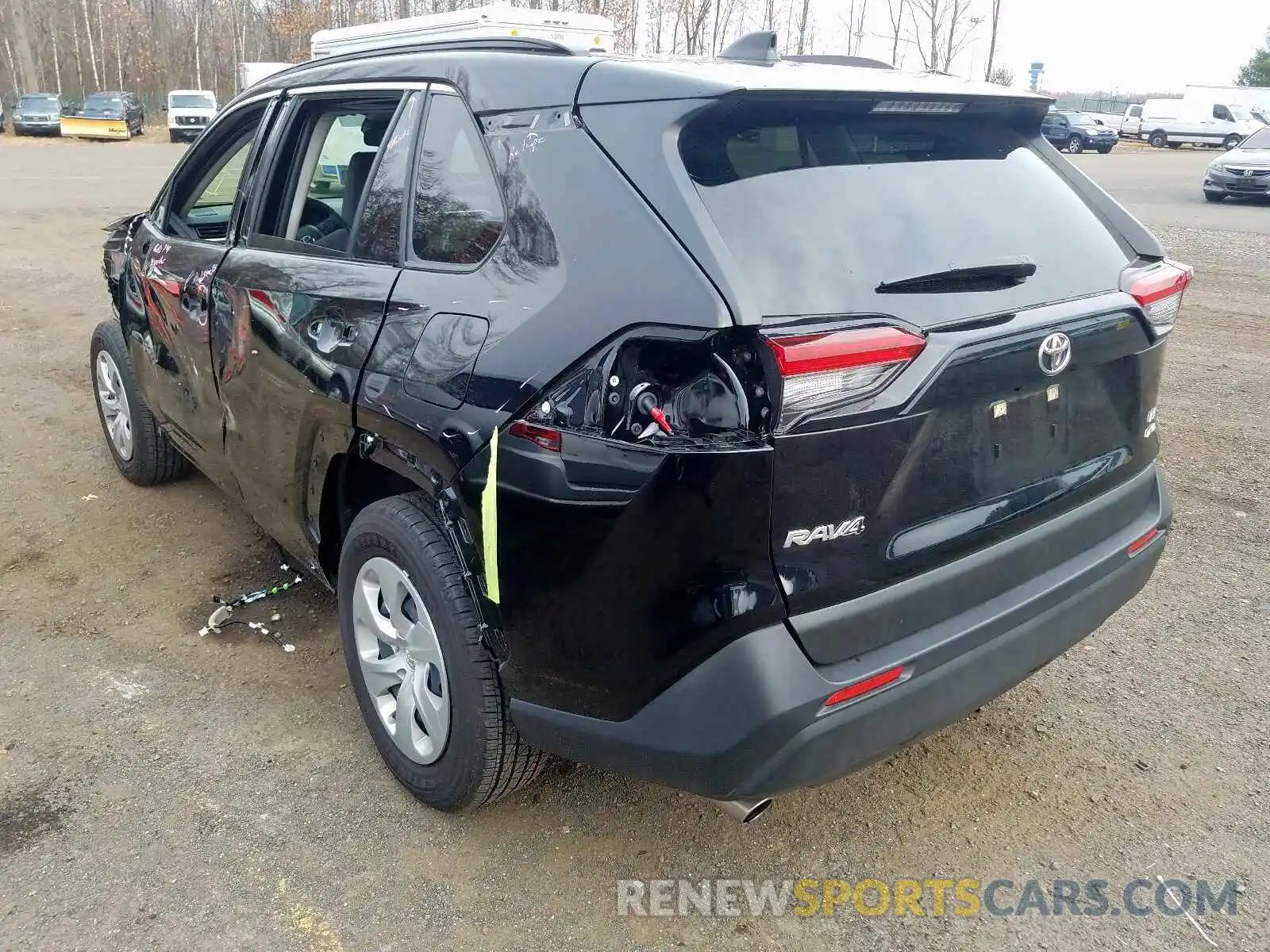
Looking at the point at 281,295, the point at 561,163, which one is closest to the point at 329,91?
the point at 281,295

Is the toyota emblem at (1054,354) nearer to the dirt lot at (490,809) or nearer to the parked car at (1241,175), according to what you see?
the dirt lot at (490,809)

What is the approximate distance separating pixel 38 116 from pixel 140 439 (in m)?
37.7

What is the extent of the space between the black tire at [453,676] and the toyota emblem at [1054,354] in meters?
1.39

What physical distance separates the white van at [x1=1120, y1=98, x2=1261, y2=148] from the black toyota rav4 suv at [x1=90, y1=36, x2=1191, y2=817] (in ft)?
145

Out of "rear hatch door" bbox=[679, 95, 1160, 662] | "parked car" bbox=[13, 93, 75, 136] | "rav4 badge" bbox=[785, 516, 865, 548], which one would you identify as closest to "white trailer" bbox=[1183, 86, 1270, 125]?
"parked car" bbox=[13, 93, 75, 136]

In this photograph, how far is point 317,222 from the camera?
10.1ft

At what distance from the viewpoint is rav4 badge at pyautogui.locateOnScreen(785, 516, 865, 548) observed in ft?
6.26

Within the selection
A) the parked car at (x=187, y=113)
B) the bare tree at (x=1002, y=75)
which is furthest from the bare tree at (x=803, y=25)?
the parked car at (x=187, y=113)

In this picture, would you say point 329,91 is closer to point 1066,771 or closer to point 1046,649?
point 1046,649

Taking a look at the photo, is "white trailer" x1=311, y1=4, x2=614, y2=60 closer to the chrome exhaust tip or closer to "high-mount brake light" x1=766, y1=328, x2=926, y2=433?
"high-mount brake light" x1=766, y1=328, x2=926, y2=433

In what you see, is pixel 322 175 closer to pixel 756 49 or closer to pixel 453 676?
pixel 756 49

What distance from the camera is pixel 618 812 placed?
2699 millimetres

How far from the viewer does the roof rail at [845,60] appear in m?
2.73

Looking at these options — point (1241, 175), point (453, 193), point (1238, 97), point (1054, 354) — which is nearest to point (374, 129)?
point (453, 193)
